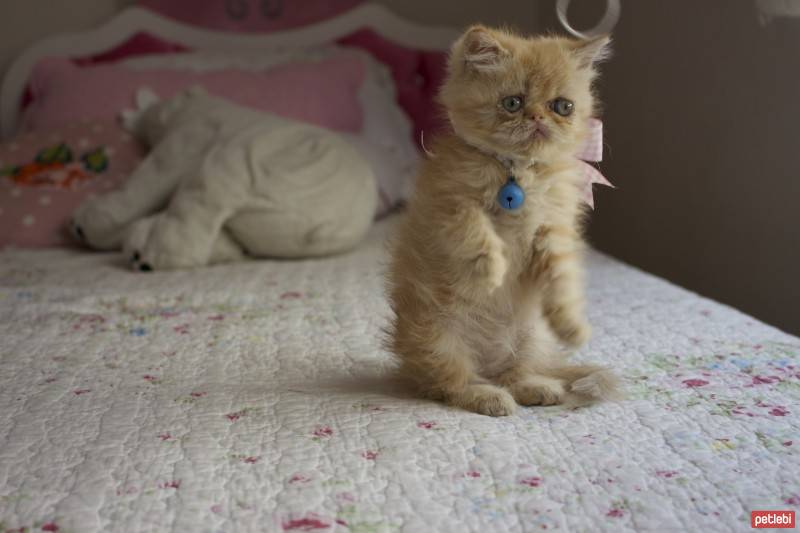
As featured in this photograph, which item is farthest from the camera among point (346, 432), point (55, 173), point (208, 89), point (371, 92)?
point (371, 92)

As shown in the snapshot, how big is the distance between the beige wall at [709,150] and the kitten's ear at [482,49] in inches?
42.9

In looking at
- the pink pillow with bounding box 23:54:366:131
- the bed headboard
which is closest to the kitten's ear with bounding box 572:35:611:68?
the pink pillow with bounding box 23:54:366:131

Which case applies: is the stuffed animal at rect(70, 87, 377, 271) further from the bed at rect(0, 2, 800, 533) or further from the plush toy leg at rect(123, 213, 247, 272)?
the bed at rect(0, 2, 800, 533)

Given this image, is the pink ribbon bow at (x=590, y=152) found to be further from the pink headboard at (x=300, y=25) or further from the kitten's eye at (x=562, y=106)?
the pink headboard at (x=300, y=25)

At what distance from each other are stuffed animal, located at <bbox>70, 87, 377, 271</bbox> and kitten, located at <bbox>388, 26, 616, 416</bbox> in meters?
1.00

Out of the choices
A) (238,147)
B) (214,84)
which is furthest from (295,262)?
(214,84)

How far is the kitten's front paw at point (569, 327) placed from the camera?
1059 millimetres

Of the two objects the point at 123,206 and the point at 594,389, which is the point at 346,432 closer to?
the point at 594,389

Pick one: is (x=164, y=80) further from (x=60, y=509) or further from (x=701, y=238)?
(x=60, y=509)

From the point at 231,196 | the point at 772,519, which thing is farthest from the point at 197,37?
the point at 772,519

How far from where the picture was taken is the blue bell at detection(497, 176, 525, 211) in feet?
3.41

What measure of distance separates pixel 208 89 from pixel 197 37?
49 cm

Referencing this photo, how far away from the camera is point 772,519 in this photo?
2.56ft

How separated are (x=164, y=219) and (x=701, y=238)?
54.9 inches
